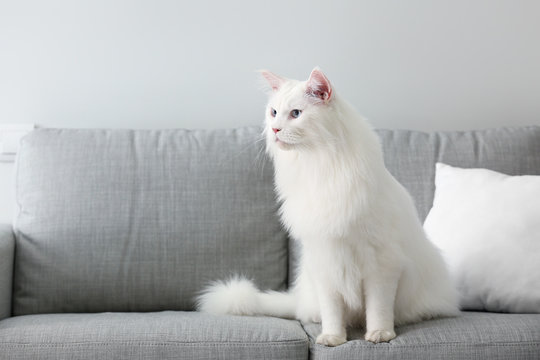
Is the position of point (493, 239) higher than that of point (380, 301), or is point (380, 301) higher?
point (493, 239)

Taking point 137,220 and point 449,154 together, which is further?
point 449,154

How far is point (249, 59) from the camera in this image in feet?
7.67

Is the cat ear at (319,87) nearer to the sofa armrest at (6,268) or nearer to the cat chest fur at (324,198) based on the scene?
the cat chest fur at (324,198)

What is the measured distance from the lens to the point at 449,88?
2404 millimetres

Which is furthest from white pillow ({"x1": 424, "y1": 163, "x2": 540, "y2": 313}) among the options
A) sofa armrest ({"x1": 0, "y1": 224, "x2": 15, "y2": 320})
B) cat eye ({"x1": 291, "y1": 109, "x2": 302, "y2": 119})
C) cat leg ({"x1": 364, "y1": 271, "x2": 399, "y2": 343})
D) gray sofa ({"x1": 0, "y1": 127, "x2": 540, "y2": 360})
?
sofa armrest ({"x1": 0, "y1": 224, "x2": 15, "y2": 320})

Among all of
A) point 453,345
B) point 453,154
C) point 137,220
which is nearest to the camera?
point 453,345

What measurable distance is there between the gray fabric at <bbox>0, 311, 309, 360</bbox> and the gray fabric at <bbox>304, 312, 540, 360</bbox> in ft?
0.31

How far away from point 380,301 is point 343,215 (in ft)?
0.74

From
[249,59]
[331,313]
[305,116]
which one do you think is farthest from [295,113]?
[249,59]

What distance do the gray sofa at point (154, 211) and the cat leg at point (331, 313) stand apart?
1.25 feet

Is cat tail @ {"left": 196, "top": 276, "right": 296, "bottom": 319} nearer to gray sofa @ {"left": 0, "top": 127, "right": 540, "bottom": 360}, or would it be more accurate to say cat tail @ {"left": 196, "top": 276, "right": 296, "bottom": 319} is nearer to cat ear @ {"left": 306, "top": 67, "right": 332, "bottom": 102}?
gray sofa @ {"left": 0, "top": 127, "right": 540, "bottom": 360}

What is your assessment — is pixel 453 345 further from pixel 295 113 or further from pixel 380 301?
pixel 295 113

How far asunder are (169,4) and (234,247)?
37.7 inches

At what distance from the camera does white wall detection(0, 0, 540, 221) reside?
7.54 ft
